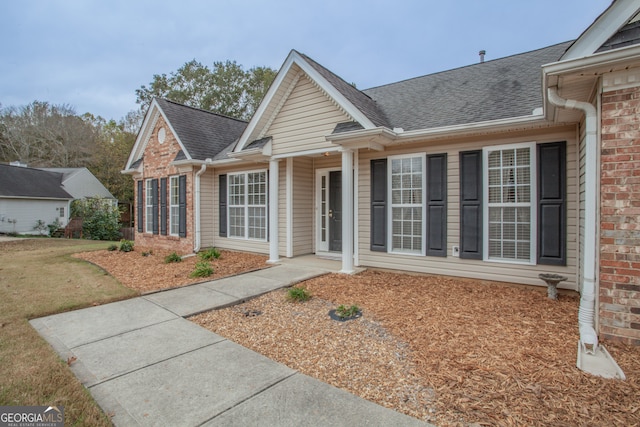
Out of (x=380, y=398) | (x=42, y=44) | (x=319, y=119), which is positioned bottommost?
(x=380, y=398)

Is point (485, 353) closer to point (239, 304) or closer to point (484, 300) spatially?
point (484, 300)

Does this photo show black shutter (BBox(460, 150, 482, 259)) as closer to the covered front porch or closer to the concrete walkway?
the covered front porch

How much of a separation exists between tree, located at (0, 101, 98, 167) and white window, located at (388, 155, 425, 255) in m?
31.5

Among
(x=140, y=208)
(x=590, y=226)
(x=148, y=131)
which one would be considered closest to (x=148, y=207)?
(x=140, y=208)

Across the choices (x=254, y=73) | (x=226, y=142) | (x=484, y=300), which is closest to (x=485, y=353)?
(x=484, y=300)

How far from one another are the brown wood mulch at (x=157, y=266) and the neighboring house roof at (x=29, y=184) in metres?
13.7

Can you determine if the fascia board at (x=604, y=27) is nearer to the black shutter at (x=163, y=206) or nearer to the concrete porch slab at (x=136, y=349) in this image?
the concrete porch slab at (x=136, y=349)

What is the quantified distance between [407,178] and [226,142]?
7.21 metres

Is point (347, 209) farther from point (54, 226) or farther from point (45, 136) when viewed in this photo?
point (45, 136)

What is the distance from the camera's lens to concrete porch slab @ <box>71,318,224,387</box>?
9.31 feet

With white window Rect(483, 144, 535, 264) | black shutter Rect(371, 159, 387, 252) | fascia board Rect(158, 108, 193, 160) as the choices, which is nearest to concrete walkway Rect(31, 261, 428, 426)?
black shutter Rect(371, 159, 387, 252)

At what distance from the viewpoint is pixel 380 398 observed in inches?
95.2

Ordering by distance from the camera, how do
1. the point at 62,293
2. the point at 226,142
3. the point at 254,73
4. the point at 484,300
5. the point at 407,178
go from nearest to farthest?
the point at 484,300, the point at 62,293, the point at 407,178, the point at 226,142, the point at 254,73

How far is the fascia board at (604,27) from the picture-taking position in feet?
10.2
